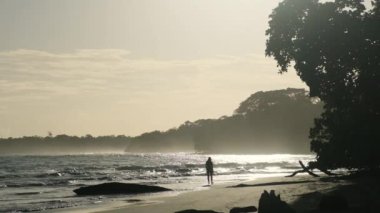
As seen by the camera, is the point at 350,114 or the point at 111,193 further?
the point at 111,193

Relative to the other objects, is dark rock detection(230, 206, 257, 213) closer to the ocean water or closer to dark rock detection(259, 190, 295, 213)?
dark rock detection(259, 190, 295, 213)

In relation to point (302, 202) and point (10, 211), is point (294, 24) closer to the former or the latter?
point (302, 202)

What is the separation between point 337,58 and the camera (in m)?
31.3

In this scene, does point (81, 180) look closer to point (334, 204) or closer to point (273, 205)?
point (334, 204)

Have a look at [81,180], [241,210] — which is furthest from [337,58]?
[81,180]

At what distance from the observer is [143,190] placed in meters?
39.7

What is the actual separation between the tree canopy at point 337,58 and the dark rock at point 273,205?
15234 mm

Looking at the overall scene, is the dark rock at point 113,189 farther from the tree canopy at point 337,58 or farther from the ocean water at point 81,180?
the tree canopy at point 337,58

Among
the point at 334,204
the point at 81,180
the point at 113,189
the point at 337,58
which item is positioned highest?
the point at 337,58

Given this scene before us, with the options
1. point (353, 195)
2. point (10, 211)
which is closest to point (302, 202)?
point (353, 195)

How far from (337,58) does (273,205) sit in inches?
700

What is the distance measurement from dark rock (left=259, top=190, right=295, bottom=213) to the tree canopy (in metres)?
15.2

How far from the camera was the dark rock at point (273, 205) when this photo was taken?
15.6 m

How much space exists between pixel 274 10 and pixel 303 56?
389cm
